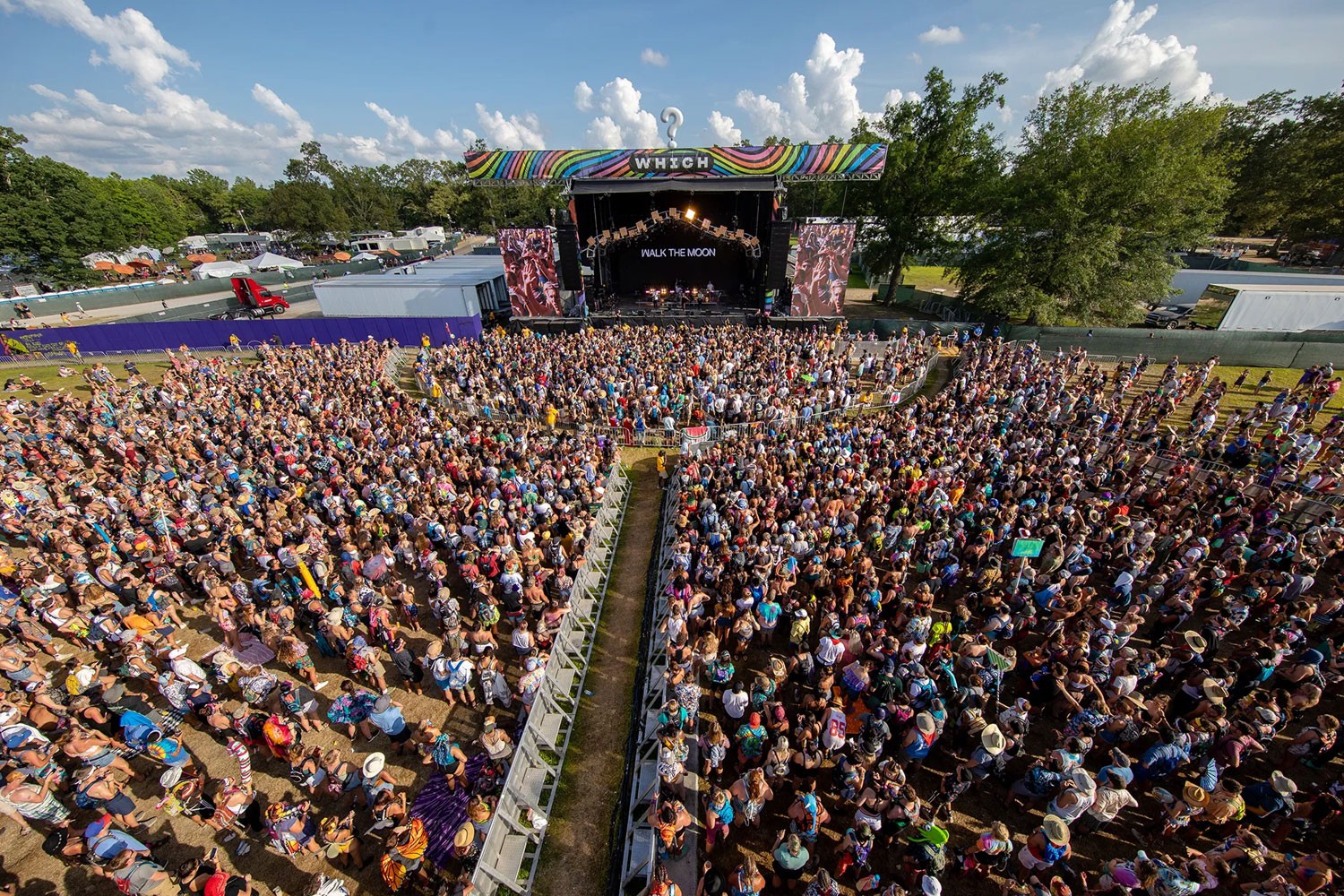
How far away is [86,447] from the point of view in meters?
15.3

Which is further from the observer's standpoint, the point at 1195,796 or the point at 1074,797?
the point at 1195,796

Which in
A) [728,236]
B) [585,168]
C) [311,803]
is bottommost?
[311,803]

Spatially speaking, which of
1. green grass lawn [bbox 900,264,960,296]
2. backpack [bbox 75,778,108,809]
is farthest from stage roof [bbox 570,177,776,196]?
backpack [bbox 75,778,108,809]

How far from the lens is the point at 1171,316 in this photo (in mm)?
28875

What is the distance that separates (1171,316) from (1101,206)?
974cm

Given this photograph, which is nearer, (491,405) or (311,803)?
(311,803)

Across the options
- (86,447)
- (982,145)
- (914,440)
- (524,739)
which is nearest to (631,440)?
(914,440)

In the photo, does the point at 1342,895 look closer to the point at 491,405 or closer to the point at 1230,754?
the point at 1230,754

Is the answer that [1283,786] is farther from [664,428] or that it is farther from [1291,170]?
[1291,170]

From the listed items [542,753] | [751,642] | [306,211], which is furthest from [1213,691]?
[306,211]

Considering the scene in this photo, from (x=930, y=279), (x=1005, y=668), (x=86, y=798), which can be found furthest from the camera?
(x=930, y=279)

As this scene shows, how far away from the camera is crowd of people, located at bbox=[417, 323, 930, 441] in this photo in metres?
17.2

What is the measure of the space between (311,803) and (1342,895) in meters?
11.6

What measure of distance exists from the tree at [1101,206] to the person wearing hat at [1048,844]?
27849mm
